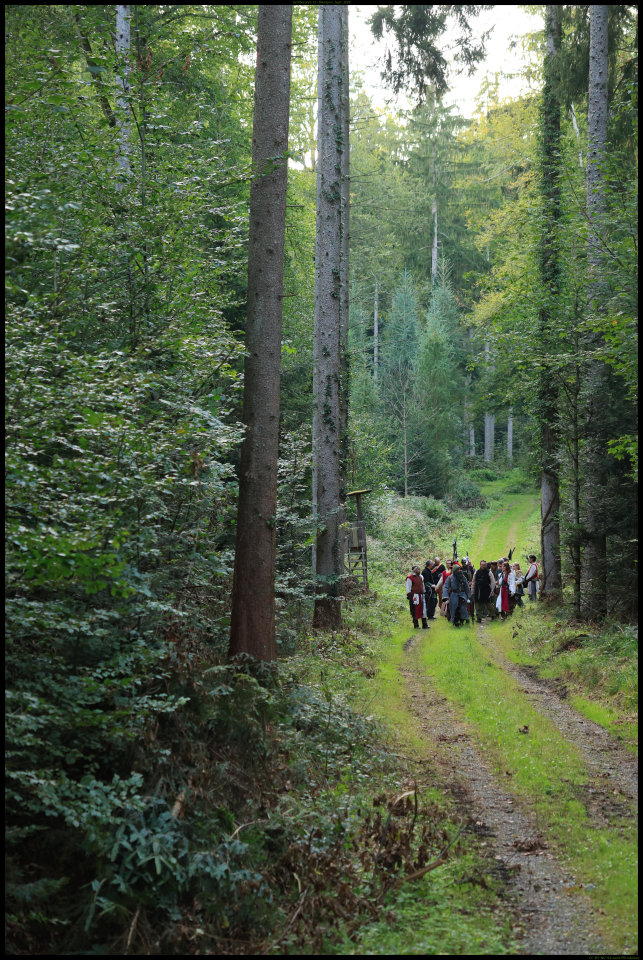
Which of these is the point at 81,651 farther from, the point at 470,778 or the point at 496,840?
the point at 470,778

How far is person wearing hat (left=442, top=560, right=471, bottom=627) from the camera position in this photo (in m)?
17.5

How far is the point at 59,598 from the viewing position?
200 inches

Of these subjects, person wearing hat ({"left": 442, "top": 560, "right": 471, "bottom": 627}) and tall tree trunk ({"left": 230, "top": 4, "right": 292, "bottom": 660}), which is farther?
person wearing hat ({"left": 442, "top": 560, "right": 471, "bottom": 627})

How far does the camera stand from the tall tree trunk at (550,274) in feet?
52.9

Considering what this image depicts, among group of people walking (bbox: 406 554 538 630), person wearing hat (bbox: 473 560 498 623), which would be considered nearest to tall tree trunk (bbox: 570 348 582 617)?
group of people walking (bbox: 406 554 538 630)

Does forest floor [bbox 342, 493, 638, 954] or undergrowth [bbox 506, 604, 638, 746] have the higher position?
undergrowth [bbox 506, 604, 638, 746]

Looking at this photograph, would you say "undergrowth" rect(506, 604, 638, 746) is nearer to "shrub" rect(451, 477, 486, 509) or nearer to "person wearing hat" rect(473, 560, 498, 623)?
"person wearing hat" rect(473, 560, 498, 623)

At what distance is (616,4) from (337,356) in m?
8.57

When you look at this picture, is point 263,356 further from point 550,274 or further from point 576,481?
point 550,274

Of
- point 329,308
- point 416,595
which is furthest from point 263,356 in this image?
point 416,595

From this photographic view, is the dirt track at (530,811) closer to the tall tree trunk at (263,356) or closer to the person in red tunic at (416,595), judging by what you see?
the tall tree trunk at (263,356)

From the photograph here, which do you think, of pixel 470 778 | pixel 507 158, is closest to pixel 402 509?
pixel 507 158

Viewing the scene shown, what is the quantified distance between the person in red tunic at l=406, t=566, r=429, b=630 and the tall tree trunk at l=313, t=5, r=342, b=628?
437cm

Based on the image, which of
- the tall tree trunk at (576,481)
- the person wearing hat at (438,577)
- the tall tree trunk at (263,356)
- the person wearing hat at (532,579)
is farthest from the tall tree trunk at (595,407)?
the tall tree trunk at (263,356)
